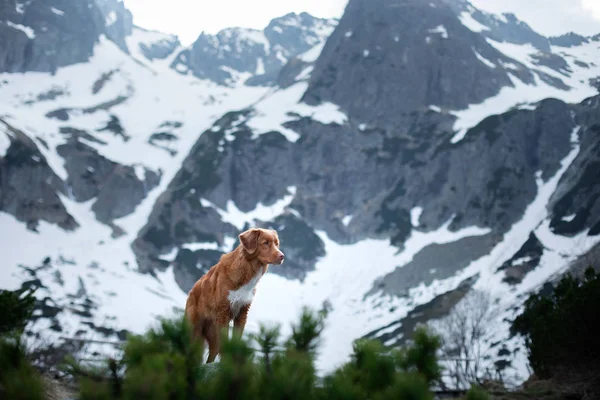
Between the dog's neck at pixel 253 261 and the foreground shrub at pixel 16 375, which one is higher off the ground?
the dog's neck at pixel 253 261

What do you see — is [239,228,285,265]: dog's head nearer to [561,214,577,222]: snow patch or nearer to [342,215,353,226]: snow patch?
[561,214,577,222]: snow patch

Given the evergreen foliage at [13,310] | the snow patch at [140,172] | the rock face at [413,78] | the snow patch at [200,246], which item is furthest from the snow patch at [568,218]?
the snow patch at [140,172]

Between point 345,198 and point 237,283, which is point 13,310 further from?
point 345,198

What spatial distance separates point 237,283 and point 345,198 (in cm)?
16366

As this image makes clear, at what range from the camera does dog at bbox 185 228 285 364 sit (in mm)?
7441

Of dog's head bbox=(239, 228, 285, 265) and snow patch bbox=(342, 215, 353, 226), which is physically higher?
snow patch bbox=(342, 215, 353, 226)

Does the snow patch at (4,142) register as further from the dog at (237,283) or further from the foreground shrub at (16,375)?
the foreground shrub at (16,375)

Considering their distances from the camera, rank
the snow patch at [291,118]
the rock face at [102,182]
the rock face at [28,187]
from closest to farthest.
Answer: the rock face at [28,187] → the rock face at [102,182] → the snow patch at [291,118]

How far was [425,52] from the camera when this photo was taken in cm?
19162

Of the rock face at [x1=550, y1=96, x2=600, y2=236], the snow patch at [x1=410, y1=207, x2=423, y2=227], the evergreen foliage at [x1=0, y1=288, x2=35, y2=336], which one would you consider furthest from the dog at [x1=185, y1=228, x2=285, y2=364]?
the snow patch at [x1=410, y1=207, x2=423, y2=227]

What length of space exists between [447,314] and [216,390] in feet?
317

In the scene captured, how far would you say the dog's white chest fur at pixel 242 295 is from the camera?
756 centimetres

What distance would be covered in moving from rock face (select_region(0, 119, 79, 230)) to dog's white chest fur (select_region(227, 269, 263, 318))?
467ft

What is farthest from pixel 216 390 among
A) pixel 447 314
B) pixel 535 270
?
pixel 535 270
